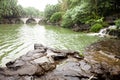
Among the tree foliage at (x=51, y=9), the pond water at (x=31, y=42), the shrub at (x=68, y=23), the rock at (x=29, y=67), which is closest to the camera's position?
the rock at (x=29, y=67)

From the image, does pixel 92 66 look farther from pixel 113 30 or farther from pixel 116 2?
pixel 116 2

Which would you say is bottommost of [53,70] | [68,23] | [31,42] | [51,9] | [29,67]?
[68,23]

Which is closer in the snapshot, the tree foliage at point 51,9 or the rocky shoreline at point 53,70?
the rocky shoreline at point 53,70

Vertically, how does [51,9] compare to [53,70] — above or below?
above

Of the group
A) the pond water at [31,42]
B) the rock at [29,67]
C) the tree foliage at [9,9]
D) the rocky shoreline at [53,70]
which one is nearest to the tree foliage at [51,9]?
the tree foliage at [9,9]

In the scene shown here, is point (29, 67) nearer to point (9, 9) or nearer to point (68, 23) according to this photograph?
point (68, 23)

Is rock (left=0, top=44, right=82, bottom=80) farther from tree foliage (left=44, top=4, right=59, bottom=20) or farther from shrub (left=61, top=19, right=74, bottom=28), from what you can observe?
tree foliage (left=44, top=4, right=59, bottom=20)

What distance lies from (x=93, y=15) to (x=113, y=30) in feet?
34.7

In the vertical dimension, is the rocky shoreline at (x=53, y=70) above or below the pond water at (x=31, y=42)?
above

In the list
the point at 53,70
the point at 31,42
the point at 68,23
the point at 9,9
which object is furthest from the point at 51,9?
the point at 53,70

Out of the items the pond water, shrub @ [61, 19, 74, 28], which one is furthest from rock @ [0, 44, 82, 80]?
shrub @ [61, 19, 74, 28]

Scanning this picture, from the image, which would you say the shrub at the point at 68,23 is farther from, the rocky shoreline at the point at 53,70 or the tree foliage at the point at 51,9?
the rocky shoreline at the point at 53,70

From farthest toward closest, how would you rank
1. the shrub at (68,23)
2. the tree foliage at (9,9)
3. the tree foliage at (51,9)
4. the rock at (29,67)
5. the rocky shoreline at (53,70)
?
1. the tree foliage at (51,9)
2. the tree foliage at (9,9)
3. the shrub at (68,23)
4. the rocky shoreline at (53,70)
5. the rock at (29,67)

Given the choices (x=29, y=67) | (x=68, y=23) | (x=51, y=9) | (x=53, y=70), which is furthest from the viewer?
(x=51, y=9)
